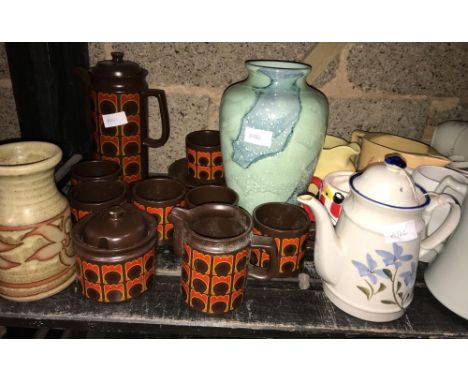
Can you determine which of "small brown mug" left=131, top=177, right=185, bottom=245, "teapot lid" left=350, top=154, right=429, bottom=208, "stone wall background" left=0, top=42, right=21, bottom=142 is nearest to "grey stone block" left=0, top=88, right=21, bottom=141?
"stone wall background" left=0, top=42, right=21, bottom=142

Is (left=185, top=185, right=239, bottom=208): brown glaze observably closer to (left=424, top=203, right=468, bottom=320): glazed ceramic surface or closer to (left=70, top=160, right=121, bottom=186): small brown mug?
(left=70, top=160, right=121, bottom=186): small brown mug

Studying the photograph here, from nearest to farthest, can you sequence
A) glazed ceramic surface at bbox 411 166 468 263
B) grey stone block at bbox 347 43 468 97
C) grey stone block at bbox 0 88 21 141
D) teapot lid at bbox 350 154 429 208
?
teapot lid at bbox 350 154 429 208, glazed ceramic surface at bbox 411 166 468 263, grey stone block at bbox 347 43 468 97, grey stone block at bbox 0 88 21 141

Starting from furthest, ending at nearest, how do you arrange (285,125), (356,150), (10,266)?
(356,150) → (285,125) → (10,266)

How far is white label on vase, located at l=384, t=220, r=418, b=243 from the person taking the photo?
2.25 feet

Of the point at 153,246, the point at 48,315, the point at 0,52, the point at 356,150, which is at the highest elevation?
the point at 0,52

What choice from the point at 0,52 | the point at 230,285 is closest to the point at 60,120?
Answer: the point at 0,52

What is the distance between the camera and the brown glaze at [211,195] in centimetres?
89

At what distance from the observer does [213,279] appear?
2.35 feet

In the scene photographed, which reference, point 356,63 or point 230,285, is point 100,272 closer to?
point 230,285

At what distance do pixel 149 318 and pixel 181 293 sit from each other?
0.28ft

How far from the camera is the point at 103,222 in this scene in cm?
74

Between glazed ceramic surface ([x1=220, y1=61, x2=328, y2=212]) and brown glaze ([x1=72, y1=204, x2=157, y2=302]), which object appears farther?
glazed ceramic surface ([x1=220, y1=61, x2=328, y2=212])

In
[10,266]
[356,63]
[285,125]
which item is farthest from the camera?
[356,63]

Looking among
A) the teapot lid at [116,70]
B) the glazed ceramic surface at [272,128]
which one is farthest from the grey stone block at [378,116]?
the teapot lid at [116,70]
